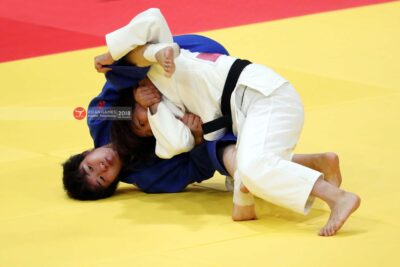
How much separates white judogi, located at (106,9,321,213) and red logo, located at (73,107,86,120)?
4.80 feet

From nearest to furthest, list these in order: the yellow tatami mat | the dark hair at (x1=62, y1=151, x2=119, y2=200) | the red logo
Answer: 1. the yellow tatami mat
2. the dark hair at (x1=62, y1=151, x2=119, y2=200)
3. the red logo

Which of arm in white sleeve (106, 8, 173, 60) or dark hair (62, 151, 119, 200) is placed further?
dark hair (62, 151, 119, 200)

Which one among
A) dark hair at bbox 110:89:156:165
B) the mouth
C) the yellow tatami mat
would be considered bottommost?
the yellow tatami mat

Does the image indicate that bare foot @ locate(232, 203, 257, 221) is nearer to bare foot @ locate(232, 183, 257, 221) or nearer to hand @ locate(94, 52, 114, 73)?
bare foot @ locate(232, 183, 257, 221)

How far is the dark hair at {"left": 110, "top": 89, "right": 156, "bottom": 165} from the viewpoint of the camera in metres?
4.57

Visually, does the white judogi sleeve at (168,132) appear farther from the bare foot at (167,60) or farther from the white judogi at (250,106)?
the bare foot at (167,60)

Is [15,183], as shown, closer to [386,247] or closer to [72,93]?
[72,93]

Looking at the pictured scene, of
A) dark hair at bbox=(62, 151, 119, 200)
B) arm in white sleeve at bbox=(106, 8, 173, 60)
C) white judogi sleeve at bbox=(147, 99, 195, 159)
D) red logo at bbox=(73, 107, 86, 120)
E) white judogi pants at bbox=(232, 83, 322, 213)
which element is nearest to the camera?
white judogi pants at bbox=(232, 83, 322, 213)

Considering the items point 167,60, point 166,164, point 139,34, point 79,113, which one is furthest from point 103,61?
point 79,113

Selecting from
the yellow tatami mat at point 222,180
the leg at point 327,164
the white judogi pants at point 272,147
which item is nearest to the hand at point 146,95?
the white judogi pants at point 272,147

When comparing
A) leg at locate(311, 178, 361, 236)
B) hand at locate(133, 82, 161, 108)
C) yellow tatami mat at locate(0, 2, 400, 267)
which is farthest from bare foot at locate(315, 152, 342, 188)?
hand at locate(133, 82, 161, 108)

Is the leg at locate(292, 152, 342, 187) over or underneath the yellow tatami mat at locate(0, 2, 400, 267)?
over

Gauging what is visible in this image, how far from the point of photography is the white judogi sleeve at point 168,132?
436 centimetres

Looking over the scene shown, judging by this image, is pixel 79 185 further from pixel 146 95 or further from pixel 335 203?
pixel 335 203
